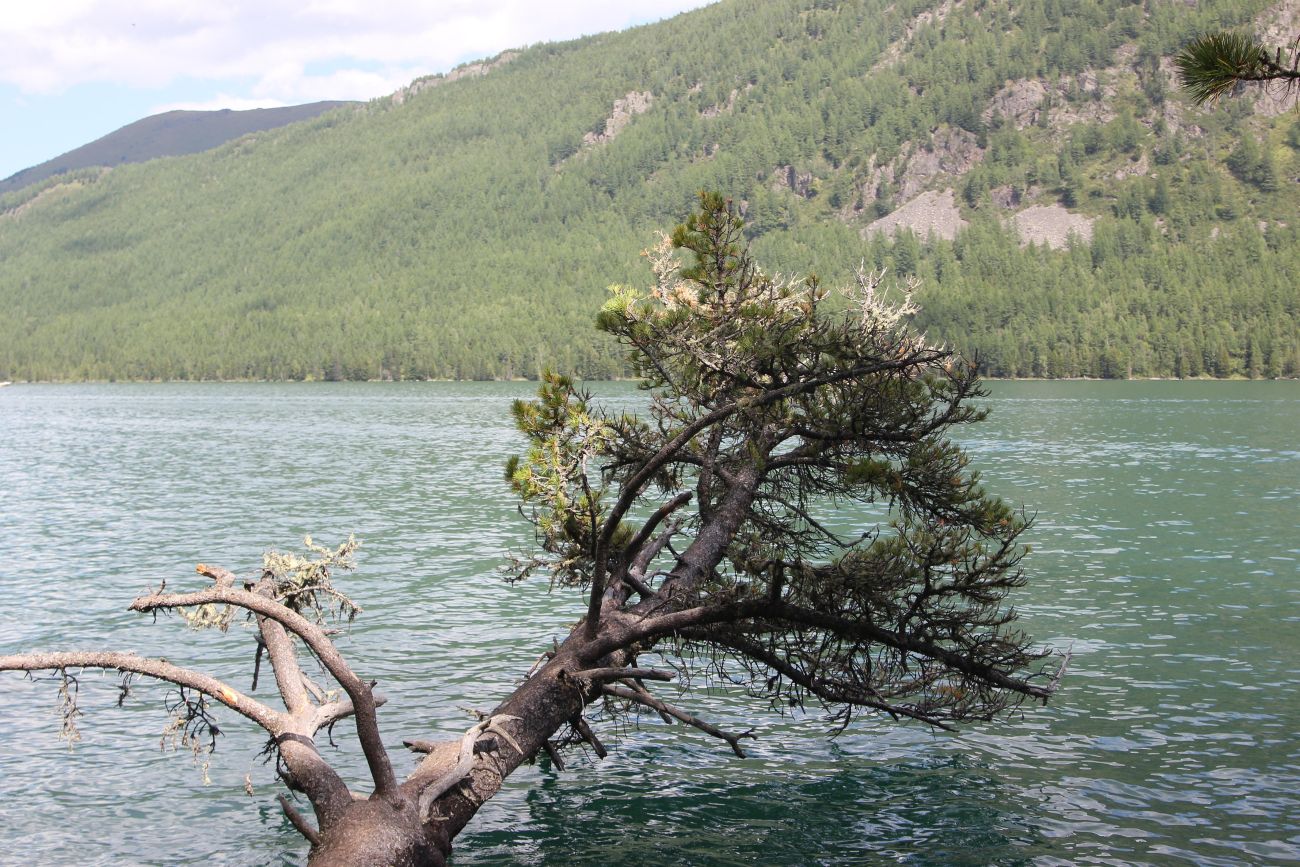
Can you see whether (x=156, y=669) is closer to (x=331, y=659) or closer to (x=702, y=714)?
(x=331, y=659)

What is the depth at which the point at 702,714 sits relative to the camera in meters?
19.5

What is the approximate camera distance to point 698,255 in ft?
58.9

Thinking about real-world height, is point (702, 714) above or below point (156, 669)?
below

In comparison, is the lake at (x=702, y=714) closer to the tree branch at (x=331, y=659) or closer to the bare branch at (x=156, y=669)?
the tree branch at (x=331, y=659)

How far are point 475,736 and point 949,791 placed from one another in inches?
281

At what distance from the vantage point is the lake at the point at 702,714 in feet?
47.9

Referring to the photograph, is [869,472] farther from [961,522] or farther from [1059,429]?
[1059,429]

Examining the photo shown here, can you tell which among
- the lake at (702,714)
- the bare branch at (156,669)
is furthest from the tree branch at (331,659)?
the lake at (702,714)

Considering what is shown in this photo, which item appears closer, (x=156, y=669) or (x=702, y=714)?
(x=156, y=669)

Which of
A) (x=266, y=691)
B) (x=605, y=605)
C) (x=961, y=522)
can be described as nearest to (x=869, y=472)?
(x=961, y=522)

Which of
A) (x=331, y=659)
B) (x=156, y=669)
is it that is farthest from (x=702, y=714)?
(x=156, y=669)

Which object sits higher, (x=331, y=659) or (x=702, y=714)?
(x=331, y=659)

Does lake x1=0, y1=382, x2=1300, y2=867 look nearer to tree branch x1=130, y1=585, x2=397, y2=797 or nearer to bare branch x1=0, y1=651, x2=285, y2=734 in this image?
tree branch x1=130, y1=585, x2=397, y2=797

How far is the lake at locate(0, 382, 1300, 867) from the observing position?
47.9 feet
